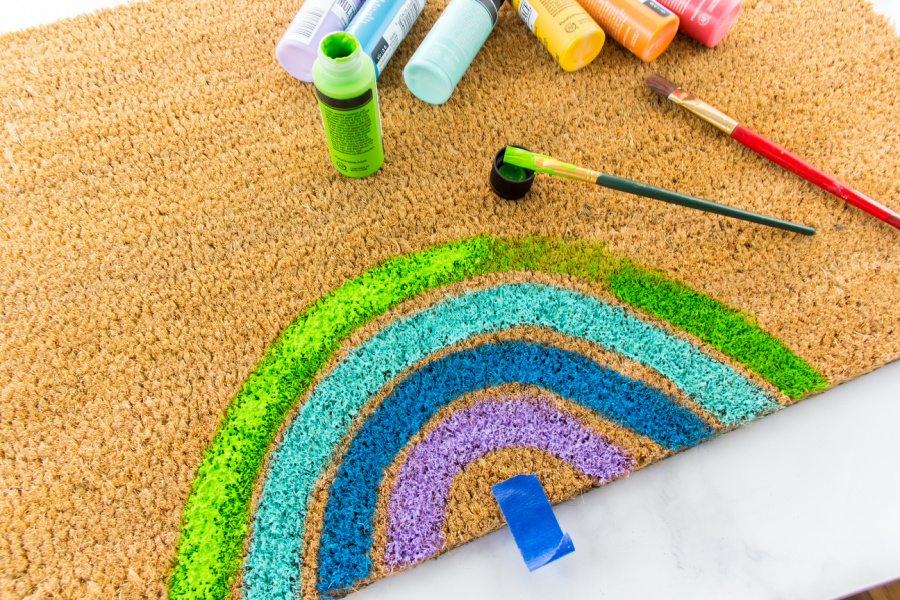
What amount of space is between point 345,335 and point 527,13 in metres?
0.54

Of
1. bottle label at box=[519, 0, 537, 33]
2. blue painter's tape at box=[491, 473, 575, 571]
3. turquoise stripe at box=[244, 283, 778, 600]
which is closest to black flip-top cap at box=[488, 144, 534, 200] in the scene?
turquoise stripe at box=[244, 283, 778, 600]

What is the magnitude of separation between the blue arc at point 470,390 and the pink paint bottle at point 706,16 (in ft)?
1.73

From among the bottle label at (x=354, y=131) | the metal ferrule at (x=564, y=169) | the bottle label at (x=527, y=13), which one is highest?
the bottle label at (x=527, y=13)

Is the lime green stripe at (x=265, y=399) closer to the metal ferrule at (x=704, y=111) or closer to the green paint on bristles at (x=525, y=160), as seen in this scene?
the green paint on bristles at (x=525, y=160)

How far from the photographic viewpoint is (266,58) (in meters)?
0.77

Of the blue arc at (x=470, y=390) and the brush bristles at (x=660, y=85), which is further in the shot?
the brush bristles at (x=660, y=85)

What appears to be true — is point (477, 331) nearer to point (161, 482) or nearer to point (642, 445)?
point (642, 445)

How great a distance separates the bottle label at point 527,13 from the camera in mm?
760

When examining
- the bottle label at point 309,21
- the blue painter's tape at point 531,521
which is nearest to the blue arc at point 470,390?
the blue painter's tape at point 531,521

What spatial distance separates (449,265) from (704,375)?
33cm

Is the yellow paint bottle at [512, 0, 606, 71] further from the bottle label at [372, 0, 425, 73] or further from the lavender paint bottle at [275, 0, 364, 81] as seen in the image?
the lavender paint bottle at [275, 0, 364, 81]

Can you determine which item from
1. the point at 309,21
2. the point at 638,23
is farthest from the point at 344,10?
the point at 638,23

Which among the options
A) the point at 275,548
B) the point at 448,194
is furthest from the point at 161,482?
the point at 448,194

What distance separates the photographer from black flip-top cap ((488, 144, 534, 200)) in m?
0.66
